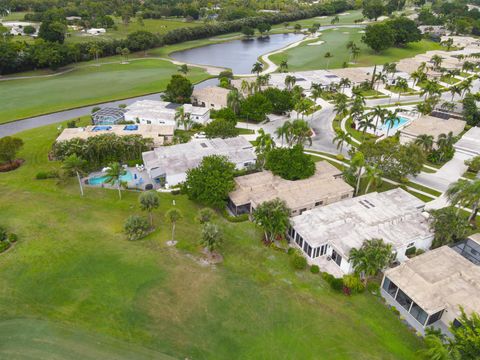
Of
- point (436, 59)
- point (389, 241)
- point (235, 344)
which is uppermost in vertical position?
point (436, 59)

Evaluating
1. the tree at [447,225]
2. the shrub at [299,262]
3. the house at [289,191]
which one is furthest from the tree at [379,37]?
the shrub at [299,262]

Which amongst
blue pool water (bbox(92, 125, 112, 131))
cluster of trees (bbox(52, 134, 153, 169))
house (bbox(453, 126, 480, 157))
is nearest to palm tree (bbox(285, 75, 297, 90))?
house (bbox(453, 126, 480, 157))

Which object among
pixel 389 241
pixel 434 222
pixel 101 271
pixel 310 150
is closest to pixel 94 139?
pixel 101 271

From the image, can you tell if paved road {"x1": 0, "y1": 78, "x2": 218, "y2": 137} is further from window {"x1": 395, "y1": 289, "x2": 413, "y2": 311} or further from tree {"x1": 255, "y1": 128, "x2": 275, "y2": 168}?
window {"x1": 395, "y1": 289, "x2": 413, "y2": 311}

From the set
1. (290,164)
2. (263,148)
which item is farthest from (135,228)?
(263,148)

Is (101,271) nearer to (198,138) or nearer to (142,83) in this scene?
(198,138)

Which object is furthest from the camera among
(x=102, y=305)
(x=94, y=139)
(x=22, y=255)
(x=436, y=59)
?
(x=436, y=59)

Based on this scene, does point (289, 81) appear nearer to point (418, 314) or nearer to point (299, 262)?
point (299, 262)

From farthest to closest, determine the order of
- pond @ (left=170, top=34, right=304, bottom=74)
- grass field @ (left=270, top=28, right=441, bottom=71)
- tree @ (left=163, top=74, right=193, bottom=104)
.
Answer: pond @ (left=170, top=34, right=304, bottom=74) < grass field @ (left=270, top=28, right=441, bottom=71) < tree @ (left=163, top=74, right=193, bottom=104)
